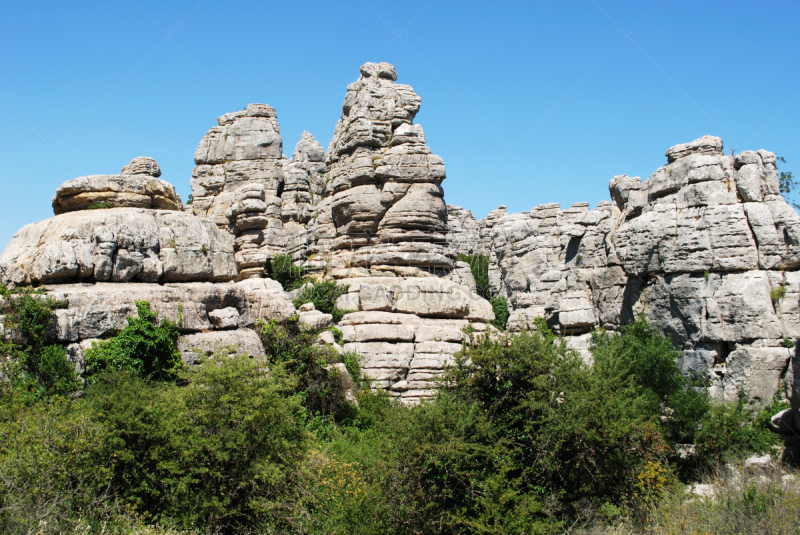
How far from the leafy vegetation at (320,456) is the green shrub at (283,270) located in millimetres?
16655

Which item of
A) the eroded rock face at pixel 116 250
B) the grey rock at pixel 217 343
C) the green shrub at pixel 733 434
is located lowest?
the green shrub at pixel 733 434

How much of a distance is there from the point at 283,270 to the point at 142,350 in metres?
18.7

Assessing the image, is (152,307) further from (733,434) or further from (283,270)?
(283,270)

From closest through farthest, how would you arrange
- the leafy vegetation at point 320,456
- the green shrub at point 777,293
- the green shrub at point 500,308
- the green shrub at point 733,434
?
the leafy vegetation at point 320,456
the green shrub at point 733,434
the green shrub at point 777,293
the green shrub at point 500,308

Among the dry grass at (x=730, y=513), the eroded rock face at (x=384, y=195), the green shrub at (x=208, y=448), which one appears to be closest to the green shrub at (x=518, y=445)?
the dry grass at (x=730, y=513)

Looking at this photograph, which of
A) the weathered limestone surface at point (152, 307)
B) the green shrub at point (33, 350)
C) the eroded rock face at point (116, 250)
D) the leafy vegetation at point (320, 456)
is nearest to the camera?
the leafy vegetation at point (320, 456)

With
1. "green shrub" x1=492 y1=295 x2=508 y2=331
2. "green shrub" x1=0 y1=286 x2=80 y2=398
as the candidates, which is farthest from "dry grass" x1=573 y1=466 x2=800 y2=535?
"green shrub" x1=492 y1=295 x2=508 y2=331

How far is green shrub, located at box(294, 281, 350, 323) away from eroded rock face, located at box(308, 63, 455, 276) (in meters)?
1.87

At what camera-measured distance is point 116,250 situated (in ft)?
58.2

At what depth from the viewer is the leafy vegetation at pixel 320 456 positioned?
39.3 feet

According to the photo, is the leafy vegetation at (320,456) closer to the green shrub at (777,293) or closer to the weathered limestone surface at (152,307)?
the weathered limestone surface at (152,307)

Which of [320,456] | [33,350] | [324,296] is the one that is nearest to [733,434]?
[320,456]

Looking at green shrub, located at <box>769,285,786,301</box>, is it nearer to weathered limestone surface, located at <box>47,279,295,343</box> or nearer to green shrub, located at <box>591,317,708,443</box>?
green shrub, located at <box>591,317,708,443</box>

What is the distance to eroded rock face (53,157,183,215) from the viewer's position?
1914 centimetres
